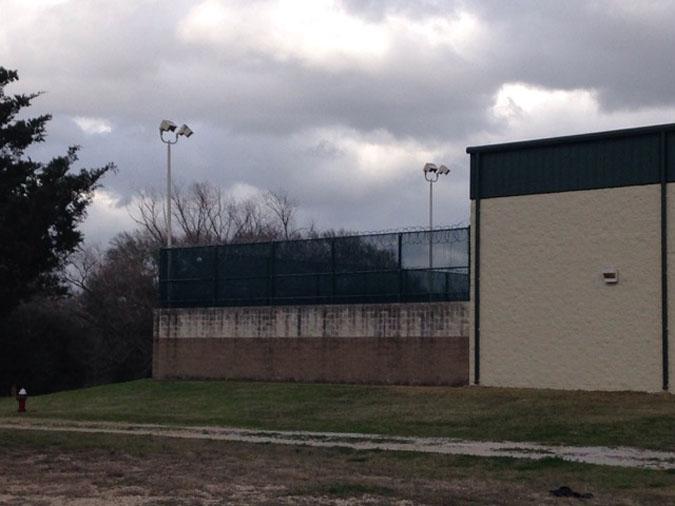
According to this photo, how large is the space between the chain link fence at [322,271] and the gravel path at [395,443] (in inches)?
391

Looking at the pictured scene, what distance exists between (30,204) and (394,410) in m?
12.3

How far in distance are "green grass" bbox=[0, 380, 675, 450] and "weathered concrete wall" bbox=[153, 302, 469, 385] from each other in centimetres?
75

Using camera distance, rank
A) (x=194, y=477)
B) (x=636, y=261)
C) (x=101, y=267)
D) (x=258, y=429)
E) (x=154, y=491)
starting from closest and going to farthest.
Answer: (x=154, y=491), (x=194, y=477), (x=258, y=429), (x=636, y=261), (x=101, y=267)

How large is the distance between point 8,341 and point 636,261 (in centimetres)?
3552

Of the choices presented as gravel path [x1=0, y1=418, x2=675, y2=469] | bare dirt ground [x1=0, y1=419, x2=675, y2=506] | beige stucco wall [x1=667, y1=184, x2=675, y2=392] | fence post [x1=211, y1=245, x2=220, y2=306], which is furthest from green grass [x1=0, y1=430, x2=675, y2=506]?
fence post [x1=211, y1=245, x2=220, y2=306]

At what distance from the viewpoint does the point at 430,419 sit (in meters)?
27.8

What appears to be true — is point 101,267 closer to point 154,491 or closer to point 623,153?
point 623,153

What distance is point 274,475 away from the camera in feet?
53.9

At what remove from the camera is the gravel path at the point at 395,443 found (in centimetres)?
1878

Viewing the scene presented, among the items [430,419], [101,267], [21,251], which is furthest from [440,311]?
[101,267]

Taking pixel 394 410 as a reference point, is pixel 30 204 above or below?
above

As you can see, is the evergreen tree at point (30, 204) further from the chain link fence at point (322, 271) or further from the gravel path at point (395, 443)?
the chain link fence at point (322, 271)

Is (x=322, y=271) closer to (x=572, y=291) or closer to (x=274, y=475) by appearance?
(x=572, y=291)

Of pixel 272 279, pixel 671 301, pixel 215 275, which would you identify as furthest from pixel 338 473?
pixel 215 275
